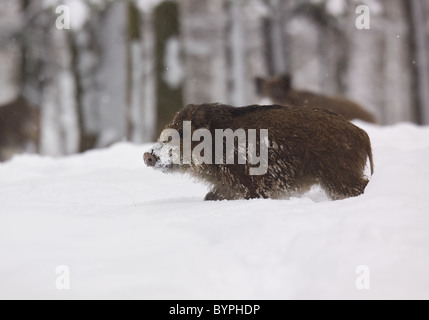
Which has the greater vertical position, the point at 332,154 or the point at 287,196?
the point at 332,154

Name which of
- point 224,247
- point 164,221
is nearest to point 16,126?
point 164,221

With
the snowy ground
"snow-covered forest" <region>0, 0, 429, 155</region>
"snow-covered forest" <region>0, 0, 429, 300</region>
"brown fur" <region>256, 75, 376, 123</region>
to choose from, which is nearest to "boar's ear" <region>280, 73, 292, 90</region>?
"brown fur" <region>256, 75, 376, 123</region>

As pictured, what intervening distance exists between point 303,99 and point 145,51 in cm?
595

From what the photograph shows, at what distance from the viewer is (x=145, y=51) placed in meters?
16.7

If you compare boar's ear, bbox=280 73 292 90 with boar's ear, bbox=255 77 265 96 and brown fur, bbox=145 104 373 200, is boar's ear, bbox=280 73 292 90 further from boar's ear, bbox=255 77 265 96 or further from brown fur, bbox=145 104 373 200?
brown fur, bbox=145 104 373 200

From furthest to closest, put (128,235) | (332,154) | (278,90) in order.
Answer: (278,90) → (332,154) → (128,235)

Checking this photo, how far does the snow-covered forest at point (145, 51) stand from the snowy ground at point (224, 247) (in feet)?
23.1

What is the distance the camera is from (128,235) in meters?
4.12

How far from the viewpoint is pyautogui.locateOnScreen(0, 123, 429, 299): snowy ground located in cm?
353

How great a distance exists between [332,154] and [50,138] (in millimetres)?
22452

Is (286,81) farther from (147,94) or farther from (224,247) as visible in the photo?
(224,247)

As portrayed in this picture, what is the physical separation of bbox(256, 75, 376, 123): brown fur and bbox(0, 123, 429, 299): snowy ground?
657 centimetres
